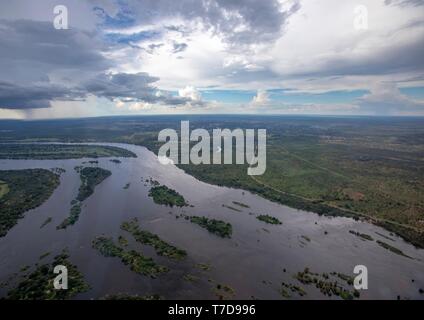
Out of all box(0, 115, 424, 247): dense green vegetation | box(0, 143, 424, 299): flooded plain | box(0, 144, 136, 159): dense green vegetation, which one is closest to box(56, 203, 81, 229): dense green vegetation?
box(0, 143, 424, 299): flooded plain

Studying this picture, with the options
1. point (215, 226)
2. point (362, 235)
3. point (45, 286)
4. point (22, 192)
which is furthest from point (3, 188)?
point (362, 235)

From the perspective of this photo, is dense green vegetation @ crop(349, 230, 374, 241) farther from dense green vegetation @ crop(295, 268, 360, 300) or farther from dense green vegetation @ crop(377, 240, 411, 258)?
dense green vegetation @ crop(295, 268, 360, 300)

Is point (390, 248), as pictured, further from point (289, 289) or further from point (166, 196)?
point (166, 196)

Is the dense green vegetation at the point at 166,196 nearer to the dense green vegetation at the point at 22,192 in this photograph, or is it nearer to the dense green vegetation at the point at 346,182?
the dense green vegetation at the point at 346,182
